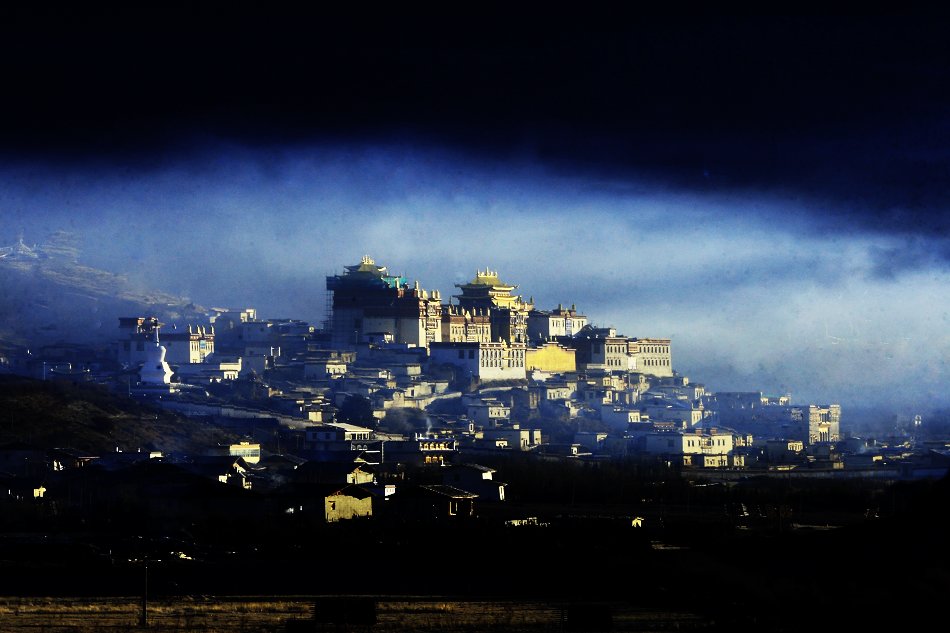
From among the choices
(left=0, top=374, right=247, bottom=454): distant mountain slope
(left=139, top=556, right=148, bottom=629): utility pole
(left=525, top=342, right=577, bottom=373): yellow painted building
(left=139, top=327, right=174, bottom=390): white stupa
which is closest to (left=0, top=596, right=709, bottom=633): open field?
(left=139, top=556, right=148, bottom=629): utility pole

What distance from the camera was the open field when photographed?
19312 millimetres

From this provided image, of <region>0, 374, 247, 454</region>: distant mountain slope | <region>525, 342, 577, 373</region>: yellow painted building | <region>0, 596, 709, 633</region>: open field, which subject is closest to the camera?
<region>0, 596, 709, 633</region>: open field

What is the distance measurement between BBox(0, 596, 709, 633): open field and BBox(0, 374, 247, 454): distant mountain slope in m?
21.0

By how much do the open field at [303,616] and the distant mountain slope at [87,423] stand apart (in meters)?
21.0

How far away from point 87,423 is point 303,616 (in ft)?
85.4

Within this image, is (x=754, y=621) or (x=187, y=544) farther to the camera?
(x=187, y=544)

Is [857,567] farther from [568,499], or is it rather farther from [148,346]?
[148,346]

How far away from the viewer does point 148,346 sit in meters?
68.5

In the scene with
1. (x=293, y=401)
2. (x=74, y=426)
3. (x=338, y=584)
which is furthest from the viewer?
(x=293, y=401)

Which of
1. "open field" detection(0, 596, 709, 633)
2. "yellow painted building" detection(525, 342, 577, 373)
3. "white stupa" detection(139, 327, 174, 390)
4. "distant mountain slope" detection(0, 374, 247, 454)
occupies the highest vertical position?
"yellow painted building" detection(525, 342, 577, 373)

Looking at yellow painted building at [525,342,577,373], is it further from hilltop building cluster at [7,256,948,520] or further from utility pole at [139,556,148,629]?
utility pole at [139,556,148,629]

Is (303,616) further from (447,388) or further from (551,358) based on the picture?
(551,358)

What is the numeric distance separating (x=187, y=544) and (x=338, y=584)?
3.70 m

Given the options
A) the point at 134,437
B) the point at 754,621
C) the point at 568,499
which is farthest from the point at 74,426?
the point at 754,621
